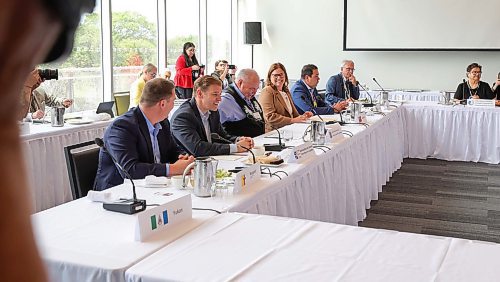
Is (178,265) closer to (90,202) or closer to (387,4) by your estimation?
(90,202)

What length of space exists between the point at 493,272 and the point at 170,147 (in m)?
1.99

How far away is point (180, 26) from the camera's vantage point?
945cm

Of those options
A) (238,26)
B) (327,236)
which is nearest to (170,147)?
(327,236)

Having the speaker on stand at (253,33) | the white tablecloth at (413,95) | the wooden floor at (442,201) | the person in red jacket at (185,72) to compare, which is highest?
the speaker on stand at (253,33)

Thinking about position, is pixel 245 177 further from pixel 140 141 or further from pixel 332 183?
pixel 332 183

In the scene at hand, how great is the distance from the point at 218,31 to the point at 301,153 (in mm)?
7840

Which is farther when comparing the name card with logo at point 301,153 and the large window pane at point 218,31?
the large window pane at point 218,31

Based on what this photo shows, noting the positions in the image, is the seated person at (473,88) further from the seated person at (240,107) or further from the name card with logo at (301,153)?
the name card with logo at (301,153)

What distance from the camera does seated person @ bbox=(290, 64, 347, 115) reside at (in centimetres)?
591

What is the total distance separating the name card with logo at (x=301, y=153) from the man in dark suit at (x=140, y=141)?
2.00 ft

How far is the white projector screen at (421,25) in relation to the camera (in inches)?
371

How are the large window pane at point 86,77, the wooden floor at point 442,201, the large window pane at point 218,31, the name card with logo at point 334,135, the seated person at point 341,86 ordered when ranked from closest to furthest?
1. the name card with logo at point 334,135
2. the wooden floor at point 442,201
3. the seated person at point 341,86
4. the large window pane at point 86,77
5. the large window pane at point 218,31

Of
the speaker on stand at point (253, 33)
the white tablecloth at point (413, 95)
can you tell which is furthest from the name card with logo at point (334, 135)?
the speaker on stand at point (253, 33)

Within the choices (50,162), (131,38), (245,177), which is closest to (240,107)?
(50,162)
